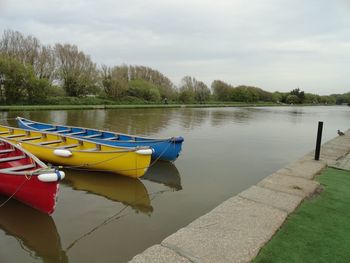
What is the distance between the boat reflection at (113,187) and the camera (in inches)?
253

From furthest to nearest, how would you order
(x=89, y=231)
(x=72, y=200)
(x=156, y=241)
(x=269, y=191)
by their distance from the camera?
1. (x=72, y=200)
2. (x=269, y=191)
3. (x=89, y=231)
4. (x=156, y=241)

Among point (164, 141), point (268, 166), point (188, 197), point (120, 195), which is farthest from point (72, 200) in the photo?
point (268, 166)

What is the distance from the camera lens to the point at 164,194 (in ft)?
23.0

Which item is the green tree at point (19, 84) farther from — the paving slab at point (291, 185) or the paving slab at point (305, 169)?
the paving slab at point (291, 185)

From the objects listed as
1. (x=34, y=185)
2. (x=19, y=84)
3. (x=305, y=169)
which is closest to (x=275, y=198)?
(x=305, y=169)

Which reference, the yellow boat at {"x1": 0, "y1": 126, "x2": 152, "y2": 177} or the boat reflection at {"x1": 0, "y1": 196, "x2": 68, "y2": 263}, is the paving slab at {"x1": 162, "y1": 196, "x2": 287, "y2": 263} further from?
the yellow boat at {"x1": 0, "y1": 126, "x2": 152, "y2": 177}

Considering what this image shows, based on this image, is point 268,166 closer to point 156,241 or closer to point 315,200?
point 315,200

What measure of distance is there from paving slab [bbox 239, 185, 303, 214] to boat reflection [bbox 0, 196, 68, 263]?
3.46 metres

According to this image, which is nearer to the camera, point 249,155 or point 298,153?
point 249,155

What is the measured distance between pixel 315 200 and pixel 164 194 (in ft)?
10.8

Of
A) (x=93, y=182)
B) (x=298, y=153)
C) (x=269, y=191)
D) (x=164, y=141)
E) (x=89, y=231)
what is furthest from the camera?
(x=298, y=153)

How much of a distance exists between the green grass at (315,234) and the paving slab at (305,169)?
1.53 metres

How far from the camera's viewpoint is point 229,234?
409 cm

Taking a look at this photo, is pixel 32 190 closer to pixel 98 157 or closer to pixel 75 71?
pixel 98 157
